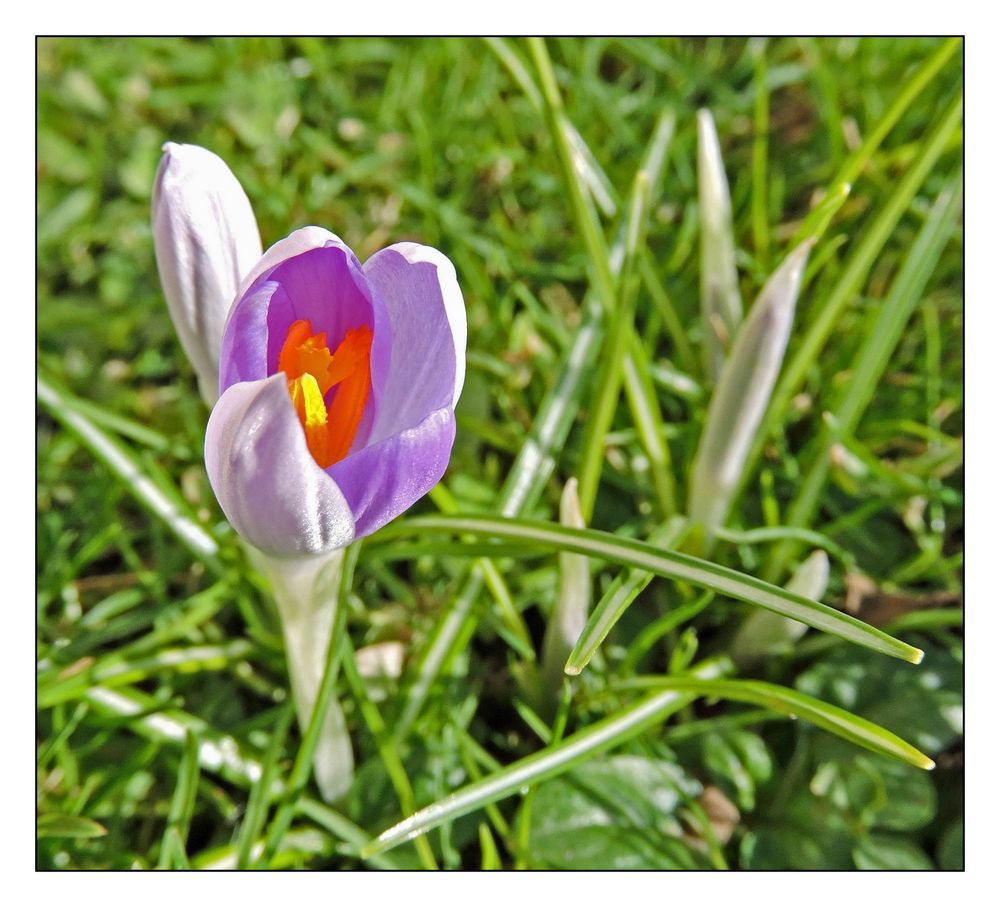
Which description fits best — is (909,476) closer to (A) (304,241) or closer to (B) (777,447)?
(B) (777,447)

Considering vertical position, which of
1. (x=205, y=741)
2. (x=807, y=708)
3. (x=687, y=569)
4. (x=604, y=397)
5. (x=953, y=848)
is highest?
(x=604, y=397)

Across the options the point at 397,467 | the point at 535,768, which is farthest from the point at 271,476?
the point at 535,768

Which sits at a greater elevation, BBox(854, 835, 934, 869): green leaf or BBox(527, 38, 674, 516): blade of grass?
BBox(527, 38, 674, 516): blade of grass

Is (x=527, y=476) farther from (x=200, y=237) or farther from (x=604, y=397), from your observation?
(x=200, y=237)

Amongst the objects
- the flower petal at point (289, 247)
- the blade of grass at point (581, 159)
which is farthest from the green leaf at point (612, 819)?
the blade of grass at point (581, 159)

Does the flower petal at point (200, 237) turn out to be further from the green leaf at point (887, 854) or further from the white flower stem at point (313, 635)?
the green leaf at point (887, 854)

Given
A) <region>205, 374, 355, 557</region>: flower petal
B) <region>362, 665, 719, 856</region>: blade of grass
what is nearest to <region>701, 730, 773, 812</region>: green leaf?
<region>362, 665, 719, 856</region>: blade of grass

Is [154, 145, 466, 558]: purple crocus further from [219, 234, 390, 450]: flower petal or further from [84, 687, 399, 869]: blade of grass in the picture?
[84, 687, 399, 869]: blade of grass
